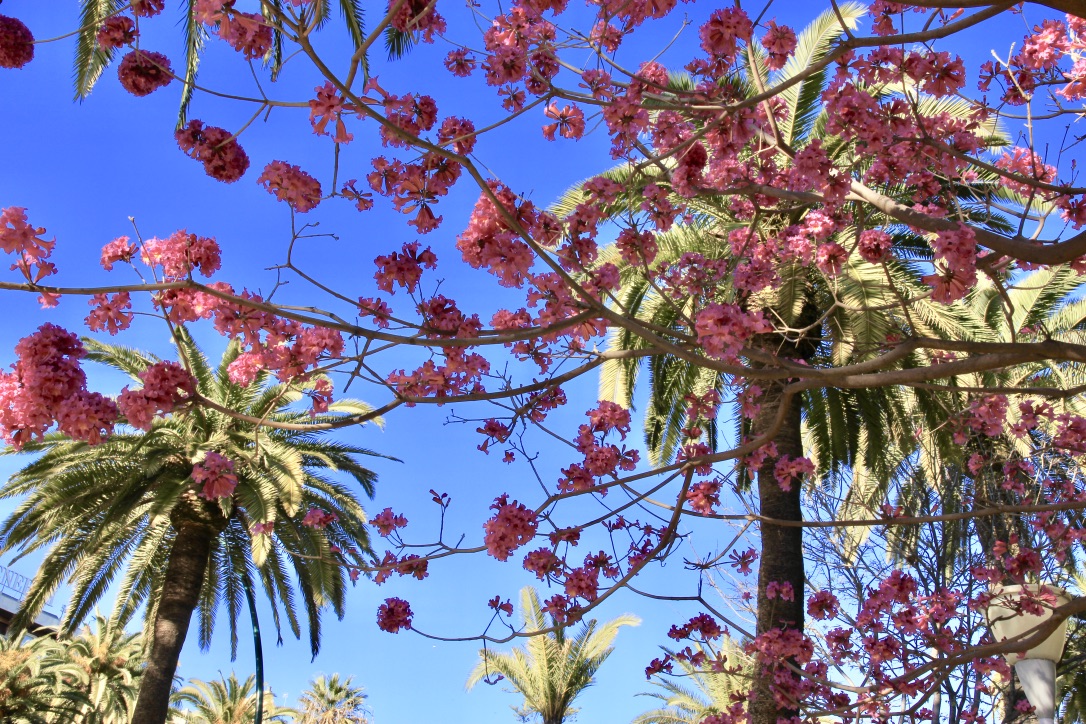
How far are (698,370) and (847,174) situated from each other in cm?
767

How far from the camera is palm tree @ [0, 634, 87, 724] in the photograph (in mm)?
17875

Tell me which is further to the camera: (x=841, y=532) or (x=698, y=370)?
(x=698, y=370)

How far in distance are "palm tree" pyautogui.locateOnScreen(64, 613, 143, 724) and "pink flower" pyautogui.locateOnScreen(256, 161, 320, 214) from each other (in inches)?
829

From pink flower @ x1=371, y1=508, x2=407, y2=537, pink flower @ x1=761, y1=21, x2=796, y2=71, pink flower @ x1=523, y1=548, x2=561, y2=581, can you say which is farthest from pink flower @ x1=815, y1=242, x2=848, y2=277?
pink flower @ x1=371, y1=508, x2=407, y2=537

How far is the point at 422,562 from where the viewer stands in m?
4.79

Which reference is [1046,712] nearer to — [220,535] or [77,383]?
[77,383]

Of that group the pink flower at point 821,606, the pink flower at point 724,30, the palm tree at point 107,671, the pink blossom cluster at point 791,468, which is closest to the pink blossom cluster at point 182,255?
the pink flower at point 724,30

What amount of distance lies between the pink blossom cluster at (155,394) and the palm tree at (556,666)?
17849mm

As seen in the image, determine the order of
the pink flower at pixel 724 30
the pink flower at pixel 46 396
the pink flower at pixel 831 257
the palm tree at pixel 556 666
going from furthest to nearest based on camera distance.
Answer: the palm tree at pixel 556 666
the pink flower at pixel 724 30
the pink flower at pixel 831 257
the pink flower at pixel 46 396

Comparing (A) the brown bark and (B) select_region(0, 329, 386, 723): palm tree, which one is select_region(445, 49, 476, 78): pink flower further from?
(A) the brown bark

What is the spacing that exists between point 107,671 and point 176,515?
1063cm

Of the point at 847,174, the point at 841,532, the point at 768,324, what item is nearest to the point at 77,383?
the point at 768,324

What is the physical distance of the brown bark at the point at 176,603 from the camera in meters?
13.5

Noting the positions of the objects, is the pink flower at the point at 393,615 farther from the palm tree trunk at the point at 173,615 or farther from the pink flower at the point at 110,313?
the palm tree trunk at the point at 173,615
